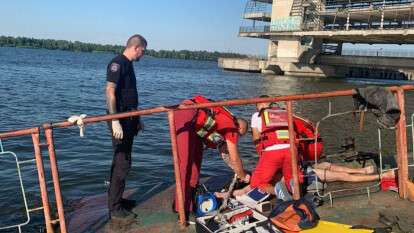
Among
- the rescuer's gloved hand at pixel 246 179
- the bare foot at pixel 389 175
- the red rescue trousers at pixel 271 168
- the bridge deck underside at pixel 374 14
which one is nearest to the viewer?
the red rescue trousers at pixel 271 168

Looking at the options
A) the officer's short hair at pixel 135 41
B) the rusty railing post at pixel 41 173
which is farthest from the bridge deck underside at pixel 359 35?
the rusty railing post at pixel 41 173

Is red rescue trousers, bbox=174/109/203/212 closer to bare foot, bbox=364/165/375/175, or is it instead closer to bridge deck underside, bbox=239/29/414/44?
bare foot, bbox=364/165/375/175

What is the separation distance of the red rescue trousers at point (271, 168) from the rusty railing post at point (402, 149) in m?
1.31

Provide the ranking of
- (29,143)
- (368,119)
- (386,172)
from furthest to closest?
(368,119), (29,143), (386,172)

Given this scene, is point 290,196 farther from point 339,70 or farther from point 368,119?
point 339,70

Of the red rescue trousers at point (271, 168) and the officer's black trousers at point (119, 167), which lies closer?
the officer's black trousers at point (119, 167)

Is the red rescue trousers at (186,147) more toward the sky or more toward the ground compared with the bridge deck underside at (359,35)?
more toward the ground

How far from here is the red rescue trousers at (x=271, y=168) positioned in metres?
6.35

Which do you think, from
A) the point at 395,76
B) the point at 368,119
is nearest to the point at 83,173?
the point at 368,119

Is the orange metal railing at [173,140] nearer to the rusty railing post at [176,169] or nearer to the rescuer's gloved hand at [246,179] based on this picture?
the rusty railing post at [176,169]

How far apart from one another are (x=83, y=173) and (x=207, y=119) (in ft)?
18.2

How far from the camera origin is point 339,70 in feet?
233

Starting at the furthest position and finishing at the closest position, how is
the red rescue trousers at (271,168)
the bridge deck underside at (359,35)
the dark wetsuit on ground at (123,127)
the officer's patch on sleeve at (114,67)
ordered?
the bridge deck underside at (359,35) → the red rescue trousers at (271,168) → the dark wetsuit on ground at (123,127) → the officer's patch on sleeve at (114,67)

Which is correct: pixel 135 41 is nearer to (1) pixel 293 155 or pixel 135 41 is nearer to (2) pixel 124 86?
(2) pixel 124 86
